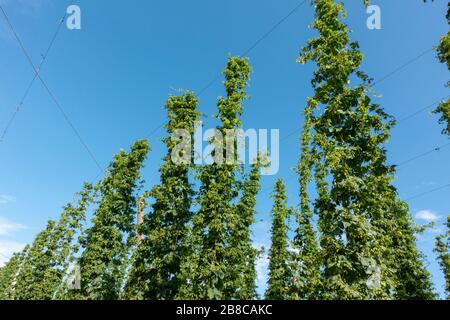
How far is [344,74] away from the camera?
13992 millimetres

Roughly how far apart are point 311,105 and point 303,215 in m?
23.5

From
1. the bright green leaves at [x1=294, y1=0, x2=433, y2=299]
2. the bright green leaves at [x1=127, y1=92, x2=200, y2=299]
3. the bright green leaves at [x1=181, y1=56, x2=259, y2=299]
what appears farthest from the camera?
the bright green leaves at [x1=127, y1=92, x2=200, y2=299]

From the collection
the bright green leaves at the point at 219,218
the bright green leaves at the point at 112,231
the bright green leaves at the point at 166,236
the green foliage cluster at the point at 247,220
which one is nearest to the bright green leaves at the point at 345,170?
the green foliage cluster at the point at 247,220

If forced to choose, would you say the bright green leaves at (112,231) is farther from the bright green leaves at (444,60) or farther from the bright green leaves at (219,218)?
the bright green leaves at (444,60)

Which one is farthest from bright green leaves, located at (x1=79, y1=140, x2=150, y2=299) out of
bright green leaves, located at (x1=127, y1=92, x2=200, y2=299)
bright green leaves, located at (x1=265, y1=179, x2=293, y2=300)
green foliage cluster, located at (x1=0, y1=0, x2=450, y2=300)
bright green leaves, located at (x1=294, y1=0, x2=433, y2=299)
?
bright green leaves, located at (x1=294, y1=0, x2=433, y2=299)

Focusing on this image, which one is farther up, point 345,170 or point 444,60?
point 444,60

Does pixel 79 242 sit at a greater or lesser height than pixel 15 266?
lesser

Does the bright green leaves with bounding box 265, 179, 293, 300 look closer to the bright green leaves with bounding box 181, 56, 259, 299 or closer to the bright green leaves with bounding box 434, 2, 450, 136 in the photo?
the bright green leaves with bounding box 181, 56, 259, 299

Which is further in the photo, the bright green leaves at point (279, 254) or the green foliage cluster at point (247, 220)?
the bright green leaves at point (279, 254)

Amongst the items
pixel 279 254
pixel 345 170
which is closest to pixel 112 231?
pixel 279 254

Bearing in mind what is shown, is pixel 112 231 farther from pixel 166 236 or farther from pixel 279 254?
pixel 279 254
